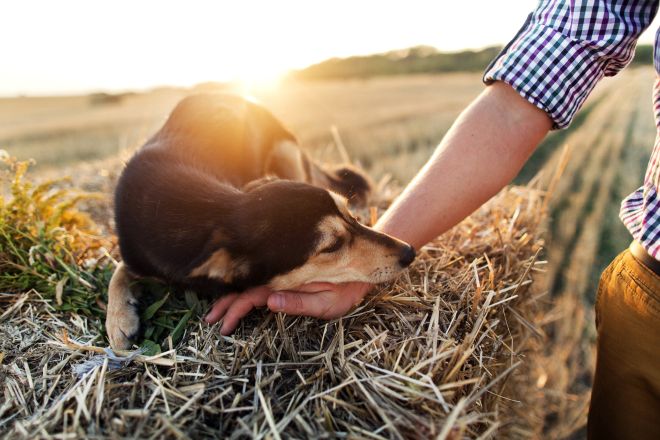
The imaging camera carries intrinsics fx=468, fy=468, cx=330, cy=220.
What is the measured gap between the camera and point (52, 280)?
2.59m

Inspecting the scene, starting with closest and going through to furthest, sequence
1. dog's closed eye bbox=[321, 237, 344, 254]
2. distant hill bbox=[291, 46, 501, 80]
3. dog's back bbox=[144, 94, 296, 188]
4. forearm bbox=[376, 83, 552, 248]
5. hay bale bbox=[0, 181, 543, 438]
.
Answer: hay bale bbox=[0, 181, 543, 438]
forearm bbox=[376, 83, 552, 248]
dog's closed eye bbox=[321, 237, 344, 254]
dog's back bbox=[144, 94, 296, 188]
distant hill bbox=[291, 46, 501, 80]

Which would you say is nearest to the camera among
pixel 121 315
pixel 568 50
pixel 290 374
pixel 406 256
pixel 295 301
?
pixel 568 50

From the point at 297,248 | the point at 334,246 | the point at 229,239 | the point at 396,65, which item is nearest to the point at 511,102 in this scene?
the point at 334,246

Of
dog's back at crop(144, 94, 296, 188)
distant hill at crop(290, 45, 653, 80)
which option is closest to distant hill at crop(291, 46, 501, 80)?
distant hill at crop(290, 45, 653, 80)

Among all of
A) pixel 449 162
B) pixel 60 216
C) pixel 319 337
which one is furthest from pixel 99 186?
pixel 449 162

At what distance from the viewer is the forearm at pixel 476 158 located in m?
1.93

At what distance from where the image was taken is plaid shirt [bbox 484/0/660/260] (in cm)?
166

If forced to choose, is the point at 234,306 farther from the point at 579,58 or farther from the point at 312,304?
the point at 579,58

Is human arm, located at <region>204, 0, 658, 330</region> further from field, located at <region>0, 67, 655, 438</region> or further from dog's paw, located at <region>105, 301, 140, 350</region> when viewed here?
dog's paw, located at <region>105, 301, 140, 350</region>

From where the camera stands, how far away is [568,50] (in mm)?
1749

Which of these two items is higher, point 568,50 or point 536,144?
point 568,50

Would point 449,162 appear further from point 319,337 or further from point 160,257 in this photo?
point 160,257

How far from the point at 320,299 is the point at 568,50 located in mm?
1421

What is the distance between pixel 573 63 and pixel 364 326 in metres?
1.37
